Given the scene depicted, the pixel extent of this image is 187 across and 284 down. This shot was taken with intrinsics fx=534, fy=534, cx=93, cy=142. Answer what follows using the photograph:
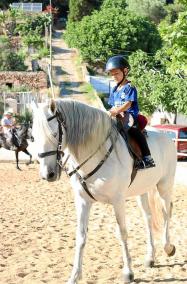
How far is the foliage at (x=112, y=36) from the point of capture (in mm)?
50312

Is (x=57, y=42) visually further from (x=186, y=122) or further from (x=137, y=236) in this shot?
(x=137, y=236)

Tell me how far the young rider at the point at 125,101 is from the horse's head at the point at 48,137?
0.95m

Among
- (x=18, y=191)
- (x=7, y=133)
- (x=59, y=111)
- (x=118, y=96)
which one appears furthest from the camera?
(x=7, y=133)

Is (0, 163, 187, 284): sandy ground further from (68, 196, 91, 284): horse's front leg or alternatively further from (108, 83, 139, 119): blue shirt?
(108, 83, 139, 119): blue shirt

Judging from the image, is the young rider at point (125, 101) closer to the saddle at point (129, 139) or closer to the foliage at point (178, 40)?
the saddle at point (129, 139)

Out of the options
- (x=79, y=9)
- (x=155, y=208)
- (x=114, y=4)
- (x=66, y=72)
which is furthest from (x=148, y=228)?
(x=114, y=4)

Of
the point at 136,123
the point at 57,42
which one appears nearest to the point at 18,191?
the point at 136,123

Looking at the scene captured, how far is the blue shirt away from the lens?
6.41 meters

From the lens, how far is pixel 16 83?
40.6 meters

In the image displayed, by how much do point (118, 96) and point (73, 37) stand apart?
1966 inches

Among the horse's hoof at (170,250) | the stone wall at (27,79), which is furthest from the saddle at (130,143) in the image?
the stone wall at (27,79)

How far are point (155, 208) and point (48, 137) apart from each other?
2847 millimetres

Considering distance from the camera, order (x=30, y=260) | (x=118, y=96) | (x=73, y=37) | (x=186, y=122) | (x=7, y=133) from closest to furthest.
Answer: (x=118, y=96) < (x=30, y=260) < (x=7, y=133) < (x=186, y=122) < (x=73, y=37)

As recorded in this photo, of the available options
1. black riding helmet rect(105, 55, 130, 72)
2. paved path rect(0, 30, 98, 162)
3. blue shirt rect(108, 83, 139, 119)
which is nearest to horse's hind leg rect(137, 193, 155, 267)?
blue shirt rect(108, 83, 139, 119)
